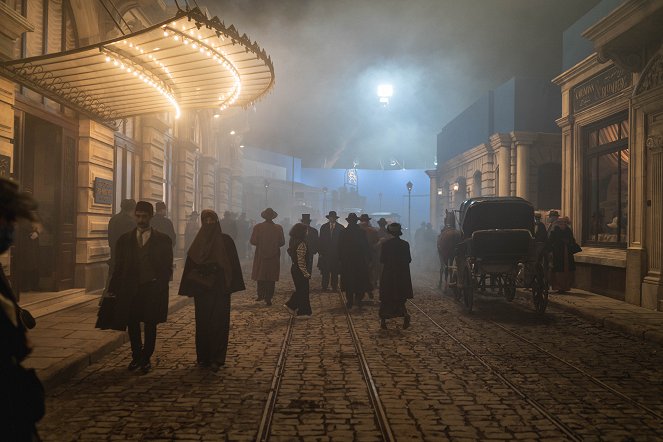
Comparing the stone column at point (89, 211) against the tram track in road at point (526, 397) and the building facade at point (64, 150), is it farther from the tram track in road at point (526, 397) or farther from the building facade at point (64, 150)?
the tram track in road at point (526, 397)

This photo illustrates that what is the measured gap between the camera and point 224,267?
648cm

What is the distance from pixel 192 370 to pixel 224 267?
3.89 feet

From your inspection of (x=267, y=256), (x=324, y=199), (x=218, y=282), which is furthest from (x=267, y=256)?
(x=324, y=199)

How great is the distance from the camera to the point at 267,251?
40.1 ft

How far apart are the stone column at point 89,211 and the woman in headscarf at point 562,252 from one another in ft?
34.1

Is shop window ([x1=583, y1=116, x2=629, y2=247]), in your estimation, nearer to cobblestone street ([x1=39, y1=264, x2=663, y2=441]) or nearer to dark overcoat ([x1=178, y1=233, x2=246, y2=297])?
cobblestone street ([x1=39, y1=264, x2=663, y2=441])

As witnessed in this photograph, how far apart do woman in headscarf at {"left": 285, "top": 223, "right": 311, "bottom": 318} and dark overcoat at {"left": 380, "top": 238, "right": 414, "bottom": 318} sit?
1572 millimetres

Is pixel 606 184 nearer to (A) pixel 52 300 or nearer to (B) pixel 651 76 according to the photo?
(B) pixel 651 76

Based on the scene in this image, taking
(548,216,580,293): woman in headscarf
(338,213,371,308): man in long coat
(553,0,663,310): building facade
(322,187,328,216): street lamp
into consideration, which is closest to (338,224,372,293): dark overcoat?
(338,213,371,308): man in long coat

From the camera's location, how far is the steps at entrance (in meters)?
9.70

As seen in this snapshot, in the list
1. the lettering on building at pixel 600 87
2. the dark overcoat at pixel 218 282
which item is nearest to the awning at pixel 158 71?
the dark overcoat at pixel 218 282

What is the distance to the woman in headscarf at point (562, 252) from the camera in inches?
534

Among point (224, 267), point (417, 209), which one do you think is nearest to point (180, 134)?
point (224, 267)

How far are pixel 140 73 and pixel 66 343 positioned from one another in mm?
5176
